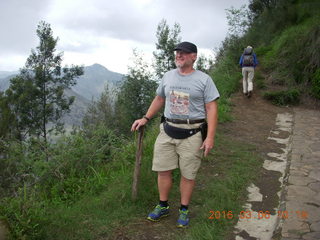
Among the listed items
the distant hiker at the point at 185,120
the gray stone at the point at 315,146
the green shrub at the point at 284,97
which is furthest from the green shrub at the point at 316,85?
the distant hiker at the point at 185,120

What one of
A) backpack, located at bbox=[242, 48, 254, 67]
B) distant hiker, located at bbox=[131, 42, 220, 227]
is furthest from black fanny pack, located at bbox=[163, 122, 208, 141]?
backpack, located at bbox=[242, 48, 254, 67]

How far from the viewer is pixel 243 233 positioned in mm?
3092

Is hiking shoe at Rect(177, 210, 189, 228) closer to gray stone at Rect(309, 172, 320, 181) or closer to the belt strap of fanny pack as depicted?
the belt strap of fanny pack

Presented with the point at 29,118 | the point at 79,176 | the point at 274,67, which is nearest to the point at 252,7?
the point at 274,67

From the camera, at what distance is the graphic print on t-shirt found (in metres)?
3.04

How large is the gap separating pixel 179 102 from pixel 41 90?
28514mm

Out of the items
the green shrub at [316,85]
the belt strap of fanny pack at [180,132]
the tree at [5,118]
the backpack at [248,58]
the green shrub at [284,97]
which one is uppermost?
the backpack at [248,58]

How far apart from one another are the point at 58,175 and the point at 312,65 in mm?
8832

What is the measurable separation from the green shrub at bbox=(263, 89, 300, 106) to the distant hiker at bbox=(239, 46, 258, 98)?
56 cm

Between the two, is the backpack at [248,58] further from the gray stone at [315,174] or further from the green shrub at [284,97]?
the gray stone at [315,174]

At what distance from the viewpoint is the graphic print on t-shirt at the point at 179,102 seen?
3.04 meters

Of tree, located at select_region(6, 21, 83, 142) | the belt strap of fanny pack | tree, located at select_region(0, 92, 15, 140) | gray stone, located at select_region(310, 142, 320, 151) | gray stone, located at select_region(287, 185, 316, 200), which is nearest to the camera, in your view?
the belt strap of fanny pack

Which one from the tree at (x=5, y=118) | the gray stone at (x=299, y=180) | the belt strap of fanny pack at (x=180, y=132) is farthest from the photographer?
the tree at (x=5, y=118)

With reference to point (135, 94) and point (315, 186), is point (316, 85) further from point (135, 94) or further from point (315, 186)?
point (135, 94)
